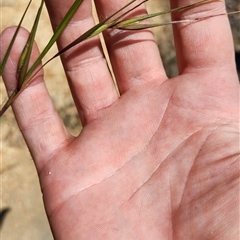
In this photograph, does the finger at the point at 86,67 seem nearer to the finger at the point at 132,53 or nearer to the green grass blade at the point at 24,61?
the finger at the point at 132,53

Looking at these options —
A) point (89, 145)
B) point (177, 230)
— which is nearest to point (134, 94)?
point (89, 145)

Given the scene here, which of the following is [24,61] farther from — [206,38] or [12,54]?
[206,38]

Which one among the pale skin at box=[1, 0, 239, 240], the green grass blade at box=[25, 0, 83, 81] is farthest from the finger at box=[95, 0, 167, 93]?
the green grass blade at box=[25, 0, 83, 81]

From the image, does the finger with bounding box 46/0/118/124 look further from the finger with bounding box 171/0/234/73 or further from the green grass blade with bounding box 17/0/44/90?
the finger with bounding box 171/0/234/73

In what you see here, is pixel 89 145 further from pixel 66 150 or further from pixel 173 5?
pixel 173 5

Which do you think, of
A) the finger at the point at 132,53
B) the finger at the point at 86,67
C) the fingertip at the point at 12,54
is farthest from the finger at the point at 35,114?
the finger at the point at 132,53
